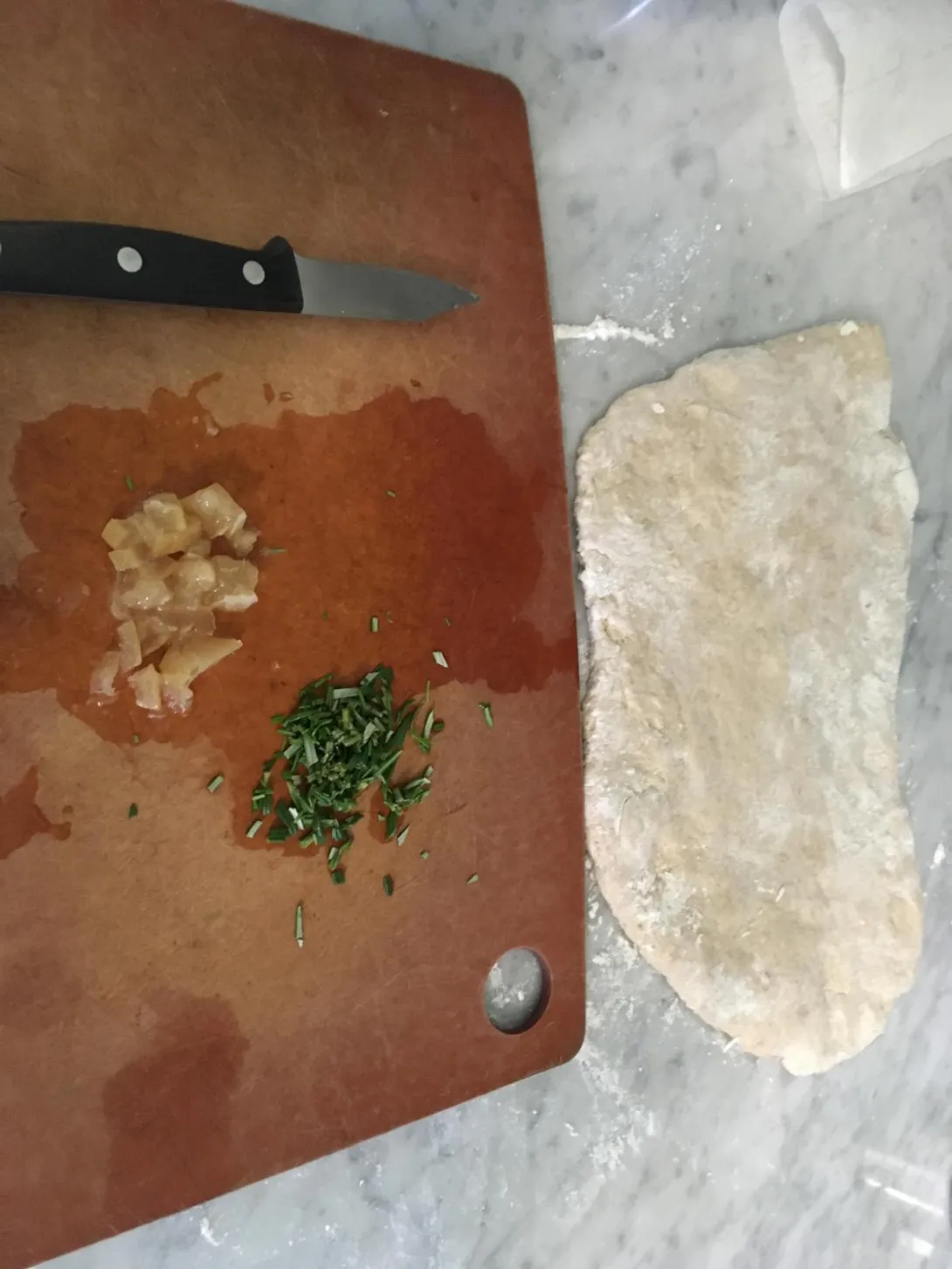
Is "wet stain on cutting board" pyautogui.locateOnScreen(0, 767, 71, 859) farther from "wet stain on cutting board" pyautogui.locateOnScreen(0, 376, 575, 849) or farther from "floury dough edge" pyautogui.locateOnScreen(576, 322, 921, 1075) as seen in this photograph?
"floury dough edge" pyautogui.locateOnScreen(576, 322, 921, 1075)

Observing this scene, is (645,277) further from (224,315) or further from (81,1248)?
(81,1248)

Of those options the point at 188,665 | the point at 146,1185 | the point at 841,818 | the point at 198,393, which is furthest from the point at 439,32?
the point at 146,1185

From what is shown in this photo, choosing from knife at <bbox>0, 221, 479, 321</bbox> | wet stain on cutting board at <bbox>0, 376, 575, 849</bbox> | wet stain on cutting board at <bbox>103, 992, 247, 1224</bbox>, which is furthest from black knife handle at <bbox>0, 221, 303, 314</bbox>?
wet stain on cutting board at <bbox>103, 992, 247, 1224</bbox>

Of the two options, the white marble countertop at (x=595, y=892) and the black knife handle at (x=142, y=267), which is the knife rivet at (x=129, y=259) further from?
the white marble countertop at (x=595, y=892)

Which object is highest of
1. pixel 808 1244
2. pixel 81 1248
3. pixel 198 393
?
pixel 198 393

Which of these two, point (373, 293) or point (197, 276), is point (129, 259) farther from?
point (373, 293)

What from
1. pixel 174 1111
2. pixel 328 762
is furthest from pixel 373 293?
pixel 174 1111
